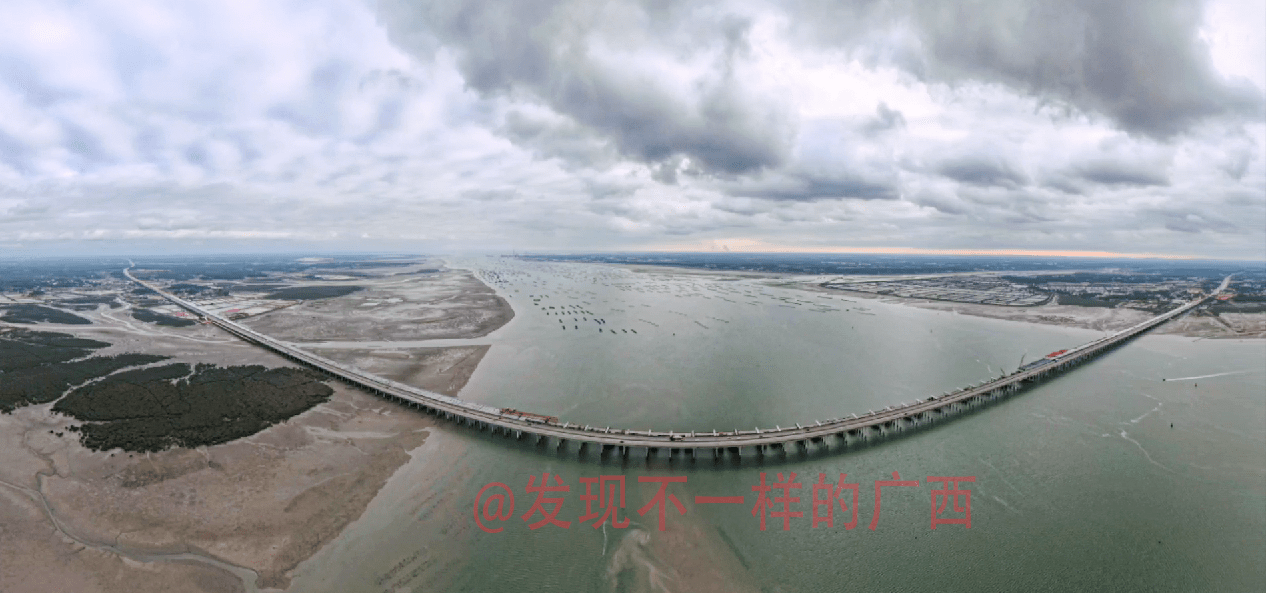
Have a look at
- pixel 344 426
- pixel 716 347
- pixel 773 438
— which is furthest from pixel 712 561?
pixel 716 347

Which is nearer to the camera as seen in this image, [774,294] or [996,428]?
[996,428]

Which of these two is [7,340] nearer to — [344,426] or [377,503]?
[344,426]

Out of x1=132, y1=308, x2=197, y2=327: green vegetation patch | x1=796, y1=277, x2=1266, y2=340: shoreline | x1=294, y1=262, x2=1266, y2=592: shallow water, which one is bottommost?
x1=294, y1=262, x2=1266, y2=592: shallow water

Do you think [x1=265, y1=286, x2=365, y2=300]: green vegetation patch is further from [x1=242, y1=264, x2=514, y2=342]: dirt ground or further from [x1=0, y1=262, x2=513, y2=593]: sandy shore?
[x1=0, y1=262, x2=513, y2=593]: sandy shore

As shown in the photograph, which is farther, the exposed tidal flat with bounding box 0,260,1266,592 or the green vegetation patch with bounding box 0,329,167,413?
the green vegetation patch with bounding box 0,329,167,413

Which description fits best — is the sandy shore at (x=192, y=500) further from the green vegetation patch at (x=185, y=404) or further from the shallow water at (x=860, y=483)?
the shallow water at (x=860, y=483)

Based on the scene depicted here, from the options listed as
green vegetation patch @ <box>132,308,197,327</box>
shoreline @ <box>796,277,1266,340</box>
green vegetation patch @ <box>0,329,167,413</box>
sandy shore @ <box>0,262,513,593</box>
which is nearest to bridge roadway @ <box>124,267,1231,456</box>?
sandy shore @ <box>0,262,513,593</box>
